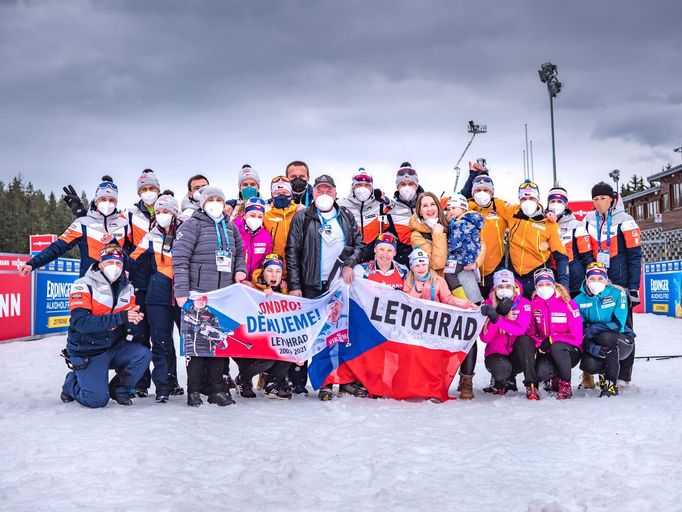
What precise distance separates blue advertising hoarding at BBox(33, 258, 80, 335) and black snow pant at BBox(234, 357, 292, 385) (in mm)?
8928

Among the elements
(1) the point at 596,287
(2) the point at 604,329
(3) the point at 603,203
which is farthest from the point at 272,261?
(3) the point at 603,203

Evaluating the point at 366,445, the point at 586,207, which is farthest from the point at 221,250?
the point at 586,207

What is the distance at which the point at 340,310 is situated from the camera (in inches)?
231

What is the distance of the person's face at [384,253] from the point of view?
5854 millimetres

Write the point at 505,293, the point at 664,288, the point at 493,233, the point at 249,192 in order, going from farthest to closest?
the point at 664,288 < the point at 249,192 < the point at 493,233 < the point at 505,293

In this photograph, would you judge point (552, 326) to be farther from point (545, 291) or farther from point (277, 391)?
point (277, 391)

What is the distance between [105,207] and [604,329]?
5.29 meters

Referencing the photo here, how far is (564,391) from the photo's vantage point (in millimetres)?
5547

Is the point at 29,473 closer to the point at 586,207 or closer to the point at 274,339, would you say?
the point at 274,339

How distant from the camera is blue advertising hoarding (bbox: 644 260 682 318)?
16328 mm

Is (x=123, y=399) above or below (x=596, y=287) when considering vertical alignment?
below

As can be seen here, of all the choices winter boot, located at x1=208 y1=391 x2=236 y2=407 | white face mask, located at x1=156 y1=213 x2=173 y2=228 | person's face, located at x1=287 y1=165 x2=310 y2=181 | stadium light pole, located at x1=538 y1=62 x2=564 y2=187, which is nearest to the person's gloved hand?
winter boot, located at x1=208 y1=391 x2=236 y2=407

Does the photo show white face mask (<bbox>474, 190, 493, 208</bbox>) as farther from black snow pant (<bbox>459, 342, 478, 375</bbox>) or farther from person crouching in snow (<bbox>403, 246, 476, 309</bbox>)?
black snow pant (<bbox>459, 342, 478, 375</bbox>)

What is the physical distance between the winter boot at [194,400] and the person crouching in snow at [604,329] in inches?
147
